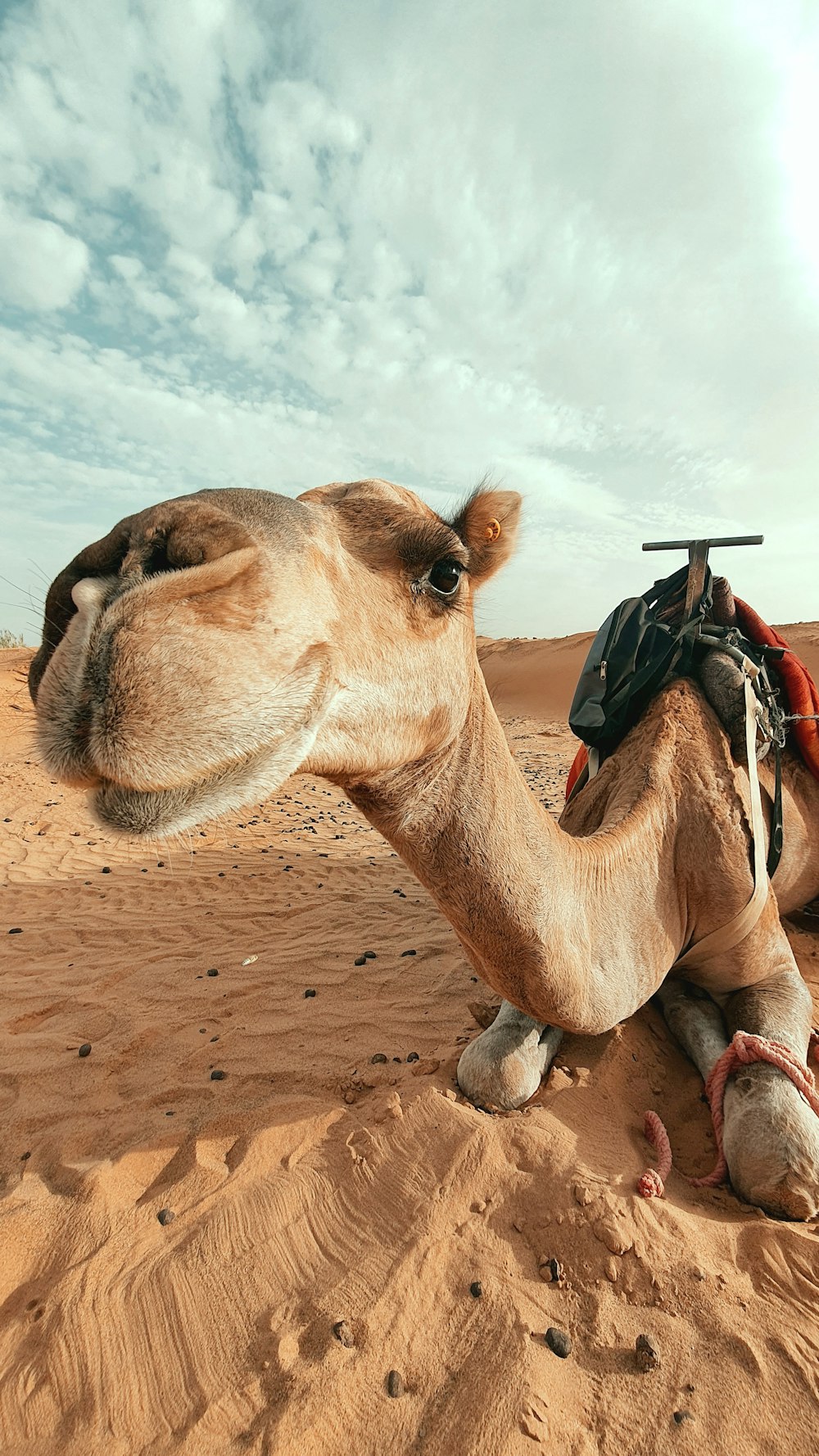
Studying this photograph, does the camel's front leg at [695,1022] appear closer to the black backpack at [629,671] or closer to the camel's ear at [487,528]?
the black backpack at [629,671]

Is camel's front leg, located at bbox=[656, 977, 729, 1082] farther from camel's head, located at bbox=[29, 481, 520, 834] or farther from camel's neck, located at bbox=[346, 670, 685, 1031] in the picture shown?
camel's head, located at bbox=[29, 481, 520, 834]

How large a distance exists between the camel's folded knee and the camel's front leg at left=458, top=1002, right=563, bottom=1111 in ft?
2.44

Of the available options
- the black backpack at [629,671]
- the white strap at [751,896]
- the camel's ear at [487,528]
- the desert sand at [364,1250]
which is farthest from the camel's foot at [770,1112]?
the camel's ear at [487,528]

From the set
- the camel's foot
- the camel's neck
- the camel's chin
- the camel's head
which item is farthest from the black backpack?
the camel's chin

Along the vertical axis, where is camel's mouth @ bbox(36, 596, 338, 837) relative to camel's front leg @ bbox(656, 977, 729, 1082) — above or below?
above

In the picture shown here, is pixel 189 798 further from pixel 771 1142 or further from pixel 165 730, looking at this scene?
pixel 771 1142

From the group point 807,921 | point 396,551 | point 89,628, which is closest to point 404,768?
point 396,551

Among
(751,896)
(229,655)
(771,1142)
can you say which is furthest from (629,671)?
(229,655)

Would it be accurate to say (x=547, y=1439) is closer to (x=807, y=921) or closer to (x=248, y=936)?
(x=807, y=921)

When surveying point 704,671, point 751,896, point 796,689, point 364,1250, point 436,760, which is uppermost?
point 704,671

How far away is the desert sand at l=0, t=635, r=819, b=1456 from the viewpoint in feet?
5.92

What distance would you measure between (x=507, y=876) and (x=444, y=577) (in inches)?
38.1

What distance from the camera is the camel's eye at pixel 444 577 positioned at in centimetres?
211

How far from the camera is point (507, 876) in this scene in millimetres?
2229
